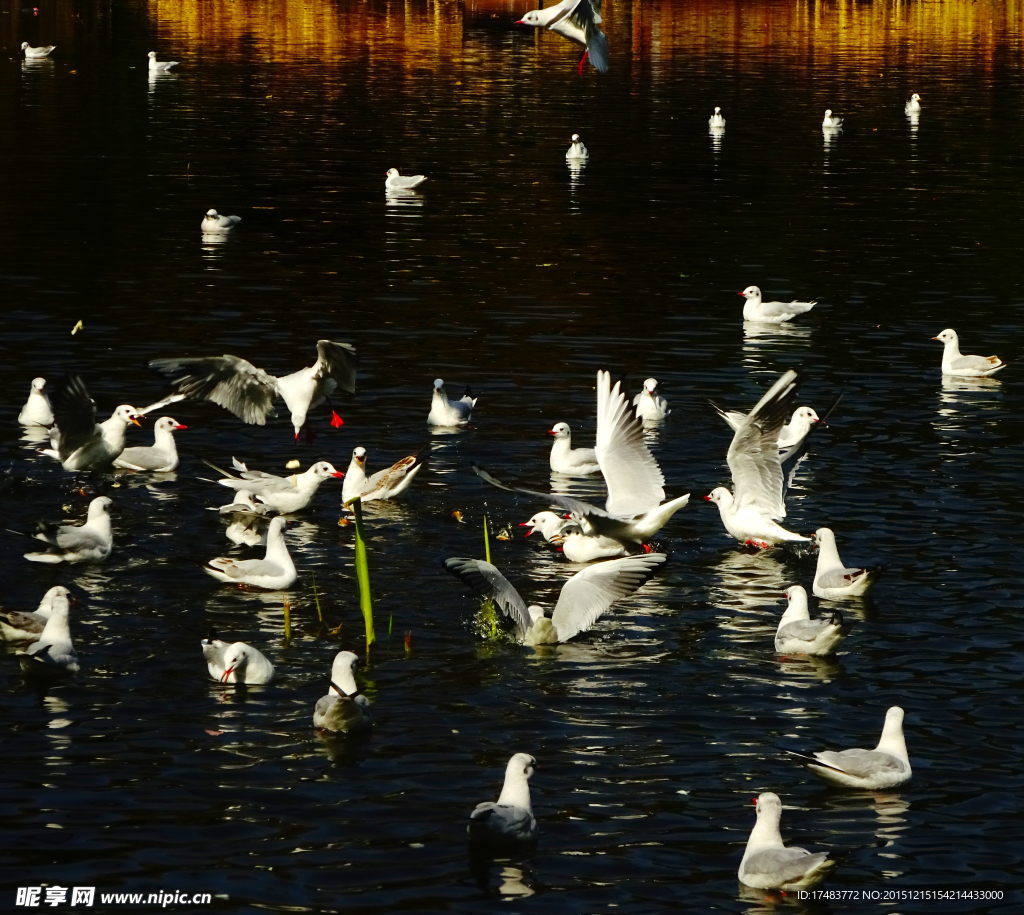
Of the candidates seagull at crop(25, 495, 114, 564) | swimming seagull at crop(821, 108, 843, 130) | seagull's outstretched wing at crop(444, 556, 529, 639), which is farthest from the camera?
swimming seagull at crop(821, 108, 843, 130)

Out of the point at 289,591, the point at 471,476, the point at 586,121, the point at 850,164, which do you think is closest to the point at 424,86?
the point at 586,121

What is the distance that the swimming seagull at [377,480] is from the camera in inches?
763

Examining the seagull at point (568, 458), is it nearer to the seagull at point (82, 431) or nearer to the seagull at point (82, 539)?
the seagull at point (82, 431)

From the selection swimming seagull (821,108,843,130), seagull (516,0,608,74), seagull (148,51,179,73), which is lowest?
swimming seagull (821,108,843,130)

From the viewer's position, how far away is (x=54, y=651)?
14.1 m

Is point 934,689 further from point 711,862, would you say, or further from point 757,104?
point 757,104

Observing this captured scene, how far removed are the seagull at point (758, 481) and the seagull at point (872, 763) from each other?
549cm

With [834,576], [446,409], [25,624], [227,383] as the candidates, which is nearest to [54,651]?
[25,624]

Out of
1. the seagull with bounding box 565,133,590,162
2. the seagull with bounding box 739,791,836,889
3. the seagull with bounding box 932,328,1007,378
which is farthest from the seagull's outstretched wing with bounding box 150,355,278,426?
the seagull with bounding box 565,133,590,162

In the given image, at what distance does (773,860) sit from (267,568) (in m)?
7.28

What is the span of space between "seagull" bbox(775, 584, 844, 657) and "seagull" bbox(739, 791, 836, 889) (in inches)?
156

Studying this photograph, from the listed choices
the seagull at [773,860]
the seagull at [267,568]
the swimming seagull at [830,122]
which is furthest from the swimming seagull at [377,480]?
the swimming seagull at [830,122]

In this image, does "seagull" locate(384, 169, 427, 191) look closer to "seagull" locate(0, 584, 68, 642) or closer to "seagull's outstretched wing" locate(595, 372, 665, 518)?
"seagull's outstretched wing" locate(595, 372, 665, 518)

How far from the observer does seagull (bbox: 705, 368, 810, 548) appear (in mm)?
18016
